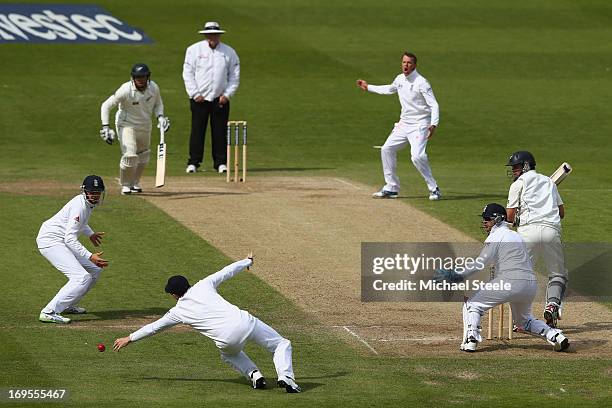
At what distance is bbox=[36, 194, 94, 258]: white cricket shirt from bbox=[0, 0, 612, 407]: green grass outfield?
2.85 feet

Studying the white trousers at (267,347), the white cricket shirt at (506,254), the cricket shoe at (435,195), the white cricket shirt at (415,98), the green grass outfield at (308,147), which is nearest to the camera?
the white trousers at (267,347)

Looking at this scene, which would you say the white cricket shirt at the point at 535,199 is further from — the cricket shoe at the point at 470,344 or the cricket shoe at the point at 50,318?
the cricket shoe at the point at 50,318

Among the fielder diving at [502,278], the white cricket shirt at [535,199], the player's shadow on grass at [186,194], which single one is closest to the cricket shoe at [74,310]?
the fielder diving at [502,278]

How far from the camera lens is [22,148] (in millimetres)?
26859

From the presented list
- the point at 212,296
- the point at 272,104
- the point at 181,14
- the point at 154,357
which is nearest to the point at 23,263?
the point at 154,357

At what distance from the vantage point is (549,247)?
14.7 m

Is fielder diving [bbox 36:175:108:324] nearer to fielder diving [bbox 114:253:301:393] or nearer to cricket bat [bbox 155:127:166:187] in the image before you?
fielder diving [bbox 114:253:301:393]

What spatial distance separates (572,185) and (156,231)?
8.11 metres

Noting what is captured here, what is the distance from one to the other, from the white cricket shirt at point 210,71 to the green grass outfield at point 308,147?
5.94 feet

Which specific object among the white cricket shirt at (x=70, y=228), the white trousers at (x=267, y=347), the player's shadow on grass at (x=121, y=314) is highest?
the white cricket shirt at (x=70, y=228)

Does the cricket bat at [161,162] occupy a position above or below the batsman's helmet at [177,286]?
above

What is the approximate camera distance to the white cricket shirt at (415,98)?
832 inches

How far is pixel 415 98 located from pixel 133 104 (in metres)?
4.40

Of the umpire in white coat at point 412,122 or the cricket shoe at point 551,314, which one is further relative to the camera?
the umpire in white coat at point 412,122
